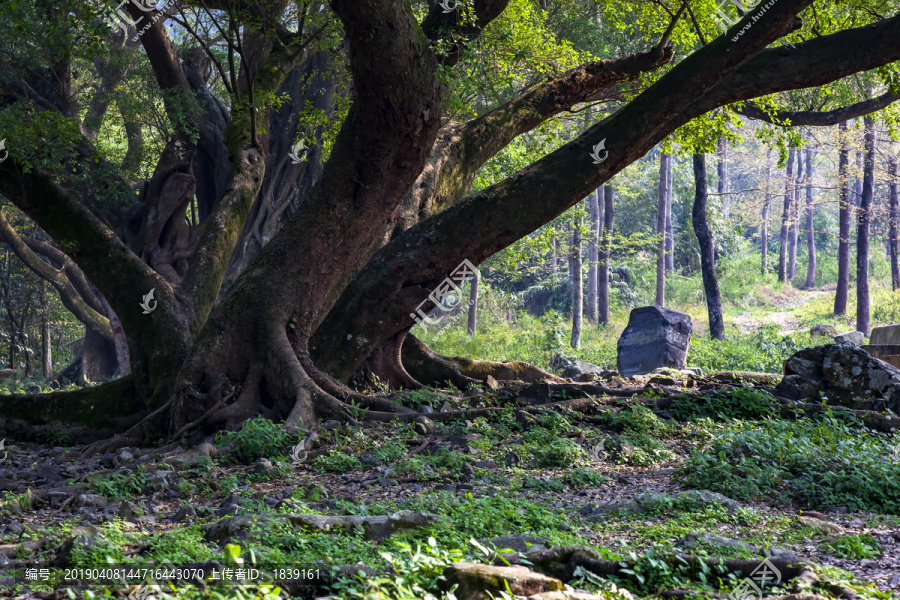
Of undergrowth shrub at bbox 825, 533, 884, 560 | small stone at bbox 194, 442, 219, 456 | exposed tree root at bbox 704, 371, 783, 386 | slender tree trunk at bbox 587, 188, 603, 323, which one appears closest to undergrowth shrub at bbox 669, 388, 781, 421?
exposed tree root at bbox 704, 371, 783, 386

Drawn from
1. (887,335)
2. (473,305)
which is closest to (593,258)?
(473,305)

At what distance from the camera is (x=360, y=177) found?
760 cm

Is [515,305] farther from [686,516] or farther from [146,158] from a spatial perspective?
[686,516]

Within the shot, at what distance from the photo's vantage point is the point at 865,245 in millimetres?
21422

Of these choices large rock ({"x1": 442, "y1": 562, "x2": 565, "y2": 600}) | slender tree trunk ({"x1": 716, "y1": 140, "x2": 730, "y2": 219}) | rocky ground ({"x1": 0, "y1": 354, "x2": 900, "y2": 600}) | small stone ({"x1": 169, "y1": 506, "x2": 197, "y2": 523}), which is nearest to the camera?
large rock ({"x1": 442, "y1": 562, "x2": 565, "y2": 600})

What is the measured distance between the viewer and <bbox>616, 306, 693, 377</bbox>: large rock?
44.4 ft

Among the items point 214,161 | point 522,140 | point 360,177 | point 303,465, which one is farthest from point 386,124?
point 214,161

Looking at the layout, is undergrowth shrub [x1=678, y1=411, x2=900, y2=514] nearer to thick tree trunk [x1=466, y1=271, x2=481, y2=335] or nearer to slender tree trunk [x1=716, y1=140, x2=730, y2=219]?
thick tree trunk [x1=466, y1=271, x2=481, y2=335]

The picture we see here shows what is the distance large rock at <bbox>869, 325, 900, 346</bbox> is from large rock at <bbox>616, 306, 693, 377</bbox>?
10.4 feet

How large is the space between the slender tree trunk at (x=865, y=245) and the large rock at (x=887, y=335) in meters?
7.77

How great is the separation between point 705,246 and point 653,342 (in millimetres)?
4255

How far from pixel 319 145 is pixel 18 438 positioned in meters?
9.19

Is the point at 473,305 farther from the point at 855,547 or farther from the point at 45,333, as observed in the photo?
the point at 855,547

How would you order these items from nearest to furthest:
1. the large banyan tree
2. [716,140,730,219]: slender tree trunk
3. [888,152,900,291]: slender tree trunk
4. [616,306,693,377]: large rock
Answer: the large banyan tree
[616,306,693,377]: large rock
[888,152,900,291]: slender tree trunk
[716,140,730,219]: slender tree trunk
